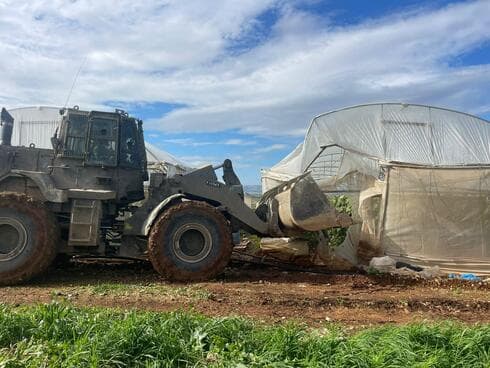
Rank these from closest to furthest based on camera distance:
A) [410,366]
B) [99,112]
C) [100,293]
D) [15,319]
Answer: [410,366] < [15,319] < [100,293] < [99,112]

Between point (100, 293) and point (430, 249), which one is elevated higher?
point (430, 249)

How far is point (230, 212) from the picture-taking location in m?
9.73

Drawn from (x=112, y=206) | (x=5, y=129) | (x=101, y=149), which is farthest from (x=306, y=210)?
(x=5, y=129)

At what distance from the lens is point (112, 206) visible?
938cm

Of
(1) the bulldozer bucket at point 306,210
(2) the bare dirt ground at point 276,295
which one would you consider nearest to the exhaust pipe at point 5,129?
(2) the bare dirt ground at point 276,295

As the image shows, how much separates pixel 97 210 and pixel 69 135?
1.45 meters

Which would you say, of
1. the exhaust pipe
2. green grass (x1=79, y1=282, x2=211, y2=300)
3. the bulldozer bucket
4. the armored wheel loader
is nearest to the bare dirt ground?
green grass (x1=79, y1=282, x2=211, y2=300)

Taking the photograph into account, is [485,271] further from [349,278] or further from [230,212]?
[230,212]

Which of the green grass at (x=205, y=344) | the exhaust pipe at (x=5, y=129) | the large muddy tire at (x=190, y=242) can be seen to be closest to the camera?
the green grass at (x=205, y=344)

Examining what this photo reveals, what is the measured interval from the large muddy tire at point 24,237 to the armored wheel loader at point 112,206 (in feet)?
0.05

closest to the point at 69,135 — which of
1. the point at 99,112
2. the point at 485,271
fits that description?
the point at 99,112

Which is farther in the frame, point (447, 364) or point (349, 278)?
point (349, 278)

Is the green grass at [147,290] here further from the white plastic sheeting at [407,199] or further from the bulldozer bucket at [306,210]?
the white plastic sheeting at [407,199]

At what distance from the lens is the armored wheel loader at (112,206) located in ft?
27.8
